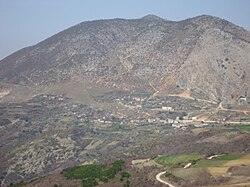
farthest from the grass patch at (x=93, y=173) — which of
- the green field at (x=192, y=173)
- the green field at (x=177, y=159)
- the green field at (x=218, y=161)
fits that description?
the green field at (x=218, y=161)

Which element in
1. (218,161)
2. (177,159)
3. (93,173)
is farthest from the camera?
(177,159)

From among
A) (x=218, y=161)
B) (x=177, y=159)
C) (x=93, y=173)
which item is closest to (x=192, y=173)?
(x=218, y=161)

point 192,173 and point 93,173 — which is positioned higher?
point 93,173

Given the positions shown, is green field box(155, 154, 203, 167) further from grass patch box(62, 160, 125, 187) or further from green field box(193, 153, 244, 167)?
grass patch box(62, 160, 125, 187)

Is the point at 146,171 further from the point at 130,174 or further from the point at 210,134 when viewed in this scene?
the point at 210,134

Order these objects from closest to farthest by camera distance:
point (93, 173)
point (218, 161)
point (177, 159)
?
point (218, 161), point (93, 173), point (177, 159)

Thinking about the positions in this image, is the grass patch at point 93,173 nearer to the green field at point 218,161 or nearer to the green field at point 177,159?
the green field at point 177,159

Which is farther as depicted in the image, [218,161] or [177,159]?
[177,159]

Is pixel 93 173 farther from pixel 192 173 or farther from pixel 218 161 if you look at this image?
pixel 218 161
